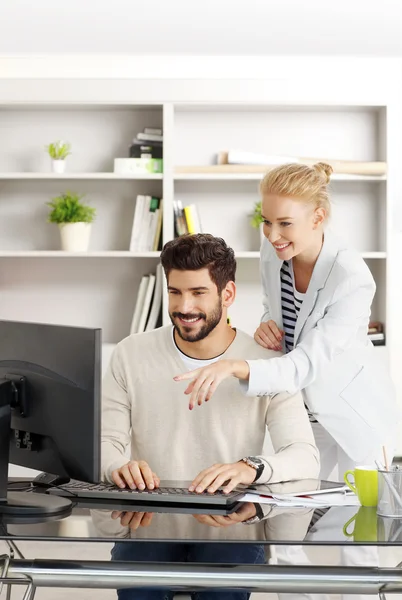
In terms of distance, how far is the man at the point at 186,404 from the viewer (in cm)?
202

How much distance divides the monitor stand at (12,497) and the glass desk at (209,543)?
35 mm

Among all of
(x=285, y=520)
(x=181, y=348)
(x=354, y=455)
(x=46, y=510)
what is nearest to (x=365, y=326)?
(x=354, y=455)

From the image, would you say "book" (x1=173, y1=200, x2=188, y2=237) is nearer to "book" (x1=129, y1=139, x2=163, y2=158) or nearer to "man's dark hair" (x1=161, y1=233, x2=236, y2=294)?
"book" (x1=129, y1=139, x2=163, y2=158)

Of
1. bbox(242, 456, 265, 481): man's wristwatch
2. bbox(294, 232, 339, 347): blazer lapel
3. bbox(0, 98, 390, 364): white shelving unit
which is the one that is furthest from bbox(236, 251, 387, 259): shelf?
bbox(242, 456, 265, 481): man's wristwatch

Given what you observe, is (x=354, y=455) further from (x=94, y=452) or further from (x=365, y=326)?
(x=94, y=452)

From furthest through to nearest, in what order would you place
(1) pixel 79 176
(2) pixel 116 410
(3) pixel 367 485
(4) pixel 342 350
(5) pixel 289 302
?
(1) pixel 79 176
(5) pixel 289 302
(4) pixel 342 350
(2) pixel 116 410
(3) pixel 367 485

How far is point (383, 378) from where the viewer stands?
8.04 ft

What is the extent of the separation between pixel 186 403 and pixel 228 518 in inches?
20.5

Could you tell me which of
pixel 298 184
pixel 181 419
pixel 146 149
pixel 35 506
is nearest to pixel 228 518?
pixel 35 506

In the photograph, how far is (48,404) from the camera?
1643mm

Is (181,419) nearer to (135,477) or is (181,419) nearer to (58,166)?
(135,477)

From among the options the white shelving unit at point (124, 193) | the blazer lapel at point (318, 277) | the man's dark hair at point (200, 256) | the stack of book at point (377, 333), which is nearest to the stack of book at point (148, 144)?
the white shelving unit at point (124, 193)

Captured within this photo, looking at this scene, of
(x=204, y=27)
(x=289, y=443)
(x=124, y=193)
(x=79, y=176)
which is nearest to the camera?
(x=289, y=443)

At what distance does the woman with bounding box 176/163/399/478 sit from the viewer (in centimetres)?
225
